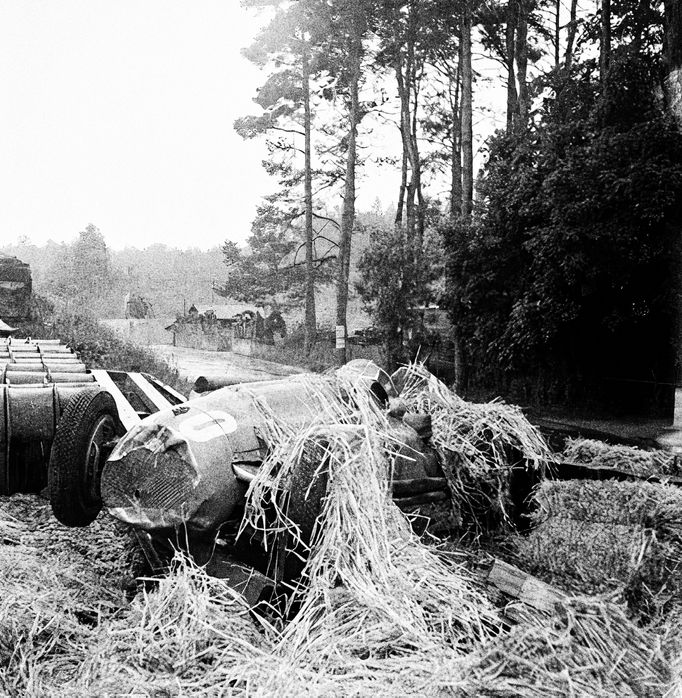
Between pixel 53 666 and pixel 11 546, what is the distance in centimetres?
213

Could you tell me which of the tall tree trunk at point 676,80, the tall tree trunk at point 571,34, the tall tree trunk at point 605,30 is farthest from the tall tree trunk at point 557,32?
the tall tree trunk at point 676,80

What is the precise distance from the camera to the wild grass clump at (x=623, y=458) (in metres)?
6.19

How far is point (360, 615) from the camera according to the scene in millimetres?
3660

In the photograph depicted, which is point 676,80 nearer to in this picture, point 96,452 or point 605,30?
point 605,30

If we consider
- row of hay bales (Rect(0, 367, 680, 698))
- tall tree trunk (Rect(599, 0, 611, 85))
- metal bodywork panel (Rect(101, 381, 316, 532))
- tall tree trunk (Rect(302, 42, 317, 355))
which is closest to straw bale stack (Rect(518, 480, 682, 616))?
row of hay bales (Rect(0, 367, 680, 698))

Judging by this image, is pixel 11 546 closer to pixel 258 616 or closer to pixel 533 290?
pixel 258 616

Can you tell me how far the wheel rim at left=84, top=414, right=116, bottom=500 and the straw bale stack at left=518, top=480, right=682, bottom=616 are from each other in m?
2.89

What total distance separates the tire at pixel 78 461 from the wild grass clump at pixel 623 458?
3.78 m

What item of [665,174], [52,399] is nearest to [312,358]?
[665,174]

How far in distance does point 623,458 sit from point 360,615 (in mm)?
3618

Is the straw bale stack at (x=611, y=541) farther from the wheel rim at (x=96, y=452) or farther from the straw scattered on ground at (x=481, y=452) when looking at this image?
the wheel rim at (x=96, y=452)

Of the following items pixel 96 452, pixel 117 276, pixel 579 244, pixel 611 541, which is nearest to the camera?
pixel 611 541

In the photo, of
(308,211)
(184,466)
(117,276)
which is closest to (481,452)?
(184,466)

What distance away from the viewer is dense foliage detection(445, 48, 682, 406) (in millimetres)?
14781
